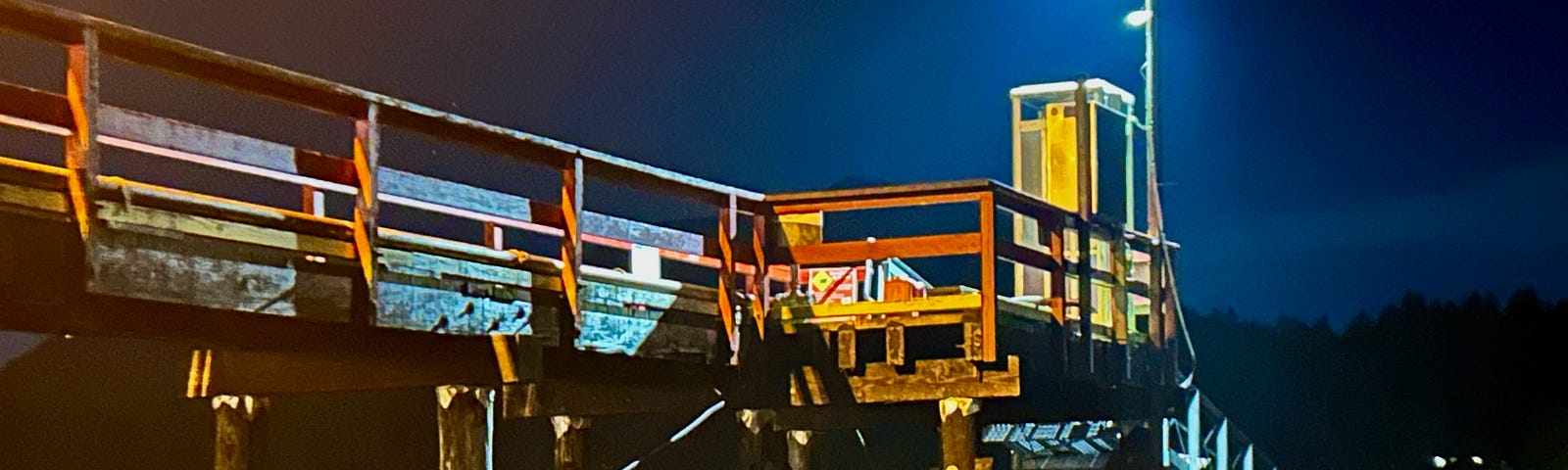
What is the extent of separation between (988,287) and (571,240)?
2864 millimetres

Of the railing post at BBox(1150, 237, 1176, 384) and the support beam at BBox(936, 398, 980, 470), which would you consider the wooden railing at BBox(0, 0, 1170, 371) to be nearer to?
the support beam at BBox(936, 398, 980, 470)

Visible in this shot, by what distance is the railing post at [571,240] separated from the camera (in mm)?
10414

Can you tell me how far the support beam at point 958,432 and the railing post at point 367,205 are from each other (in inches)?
180

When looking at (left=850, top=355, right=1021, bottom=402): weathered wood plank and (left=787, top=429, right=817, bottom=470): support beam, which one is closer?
(left=850, top=355, right=1021, bottom=402): weathered wood plank

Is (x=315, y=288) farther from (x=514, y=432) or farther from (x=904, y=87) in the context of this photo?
(x=904, y=87)

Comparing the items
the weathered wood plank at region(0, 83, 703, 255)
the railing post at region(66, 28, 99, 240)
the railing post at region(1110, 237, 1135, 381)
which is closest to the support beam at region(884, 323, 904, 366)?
the weathered wood plank at region(0, 83, 703, 255)

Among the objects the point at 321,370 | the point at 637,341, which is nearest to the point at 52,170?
the point at 321,370

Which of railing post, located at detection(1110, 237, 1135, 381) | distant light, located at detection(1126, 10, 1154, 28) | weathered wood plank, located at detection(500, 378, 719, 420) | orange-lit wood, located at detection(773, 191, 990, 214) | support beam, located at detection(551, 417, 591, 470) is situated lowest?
support beam, located at detection(551, 417, 591, 470)

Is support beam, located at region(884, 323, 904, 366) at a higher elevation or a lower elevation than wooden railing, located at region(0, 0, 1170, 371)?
lower

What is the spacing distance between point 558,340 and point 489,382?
65 cm

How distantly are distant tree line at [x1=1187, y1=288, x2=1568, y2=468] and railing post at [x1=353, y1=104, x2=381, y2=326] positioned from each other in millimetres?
32735

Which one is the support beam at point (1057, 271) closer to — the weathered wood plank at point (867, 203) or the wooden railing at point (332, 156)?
the weathered wood plank at point (867, 203)

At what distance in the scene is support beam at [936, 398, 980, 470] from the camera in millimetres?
12352

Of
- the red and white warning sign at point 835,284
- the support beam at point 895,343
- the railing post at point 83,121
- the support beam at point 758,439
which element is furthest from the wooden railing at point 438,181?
the red and white warning sign at point 835,284
